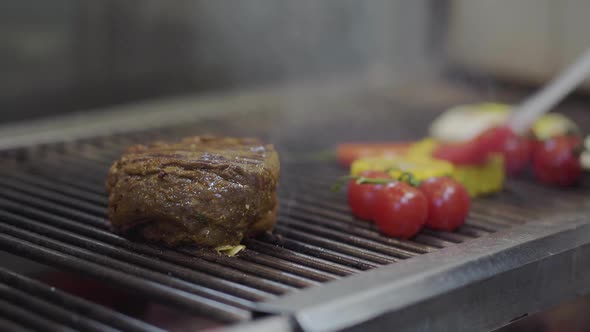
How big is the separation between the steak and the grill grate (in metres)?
0.07

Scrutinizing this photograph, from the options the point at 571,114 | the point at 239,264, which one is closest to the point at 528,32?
the point at 571,114

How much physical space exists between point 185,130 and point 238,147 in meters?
1.70

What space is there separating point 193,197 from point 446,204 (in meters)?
0.99

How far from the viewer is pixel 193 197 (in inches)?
96.6

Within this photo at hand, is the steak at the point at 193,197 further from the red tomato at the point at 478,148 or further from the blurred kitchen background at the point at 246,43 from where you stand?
the blurred kitchen background at the point at 246,43

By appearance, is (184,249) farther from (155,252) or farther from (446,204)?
(446,204)

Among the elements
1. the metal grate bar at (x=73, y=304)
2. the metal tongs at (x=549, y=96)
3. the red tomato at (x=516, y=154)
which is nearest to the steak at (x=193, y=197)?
the metal grate bar at (x=73, y=304)

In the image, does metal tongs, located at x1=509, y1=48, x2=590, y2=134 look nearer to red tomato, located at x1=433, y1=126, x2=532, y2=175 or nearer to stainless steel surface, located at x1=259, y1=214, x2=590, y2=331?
red tomato, located at x1=433, y1=126, x2=532, y2=175

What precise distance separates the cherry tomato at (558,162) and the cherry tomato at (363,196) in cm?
112

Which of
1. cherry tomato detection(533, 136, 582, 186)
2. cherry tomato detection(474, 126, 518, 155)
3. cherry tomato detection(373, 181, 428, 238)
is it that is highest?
cherry tomato detection(474, 126, 518, 155)

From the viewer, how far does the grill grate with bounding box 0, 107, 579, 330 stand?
2.12m

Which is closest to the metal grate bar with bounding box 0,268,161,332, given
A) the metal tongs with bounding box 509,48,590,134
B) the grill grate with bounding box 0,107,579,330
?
the grill grate with bounding box 0,107,579,330

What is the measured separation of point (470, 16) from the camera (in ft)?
22.6

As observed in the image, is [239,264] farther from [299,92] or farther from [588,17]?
[588,17]
